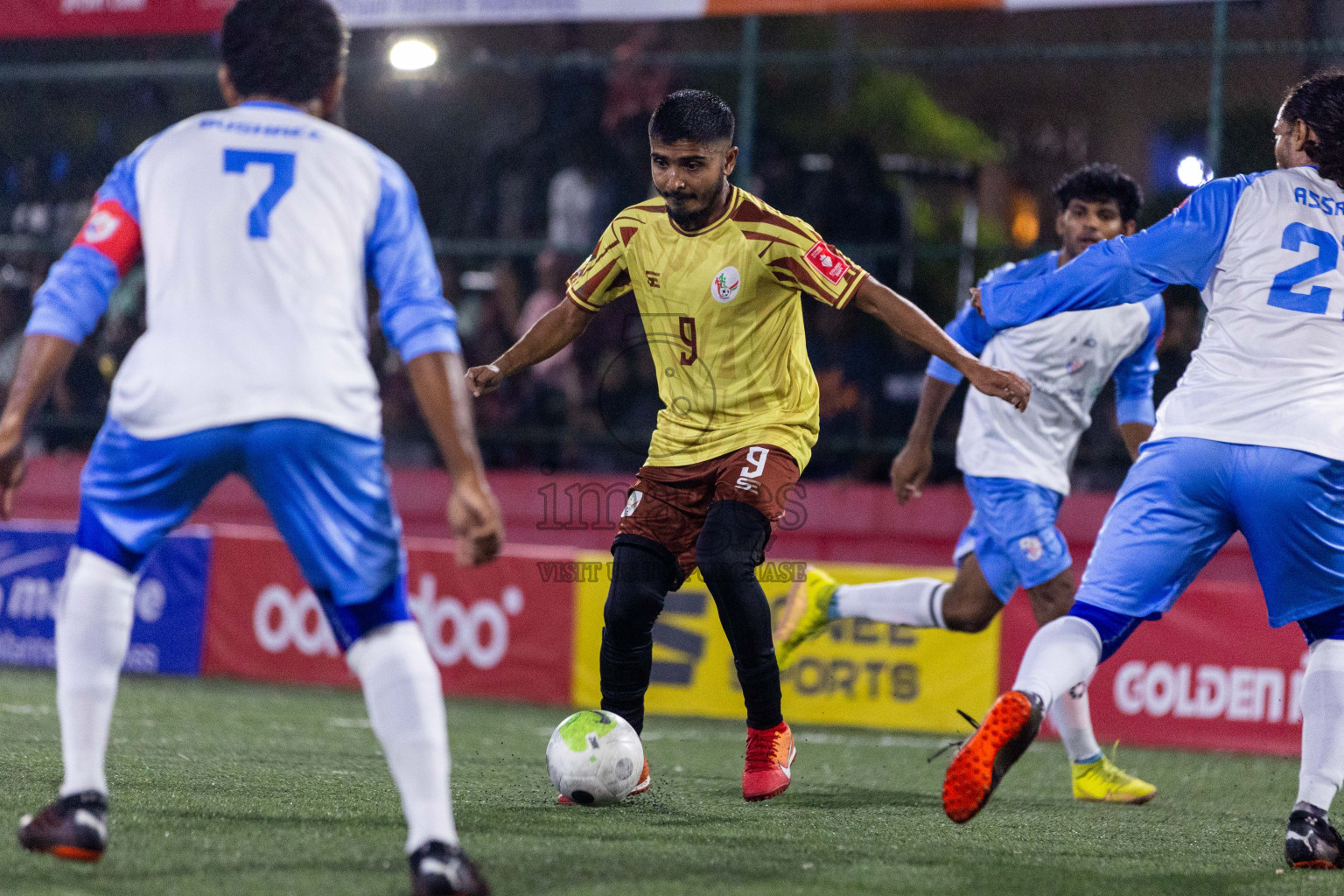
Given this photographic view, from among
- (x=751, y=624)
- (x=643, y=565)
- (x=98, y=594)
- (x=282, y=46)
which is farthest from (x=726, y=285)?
(x=98, y=594)

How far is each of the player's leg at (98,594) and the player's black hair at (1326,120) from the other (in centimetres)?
309

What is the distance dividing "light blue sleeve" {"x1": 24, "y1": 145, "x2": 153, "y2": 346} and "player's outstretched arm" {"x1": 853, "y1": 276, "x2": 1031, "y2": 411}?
7.34ft

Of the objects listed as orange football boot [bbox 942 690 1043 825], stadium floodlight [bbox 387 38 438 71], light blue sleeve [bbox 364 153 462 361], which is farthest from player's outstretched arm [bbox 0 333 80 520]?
stadium floodlight [bbox 387 38 438 71]

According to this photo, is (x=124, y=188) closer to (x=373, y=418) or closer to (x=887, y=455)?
(x=373, y=418)

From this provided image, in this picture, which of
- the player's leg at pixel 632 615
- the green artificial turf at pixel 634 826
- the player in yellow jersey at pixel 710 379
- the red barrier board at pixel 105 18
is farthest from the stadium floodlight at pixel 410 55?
the player's leg at pixel 632 615

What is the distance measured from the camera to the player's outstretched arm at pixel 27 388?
138 inches

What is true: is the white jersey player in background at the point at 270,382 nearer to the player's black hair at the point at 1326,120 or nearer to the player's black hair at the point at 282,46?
the player's black hair at the point at 282,46

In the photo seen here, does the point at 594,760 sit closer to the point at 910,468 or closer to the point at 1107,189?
the point at 910,468

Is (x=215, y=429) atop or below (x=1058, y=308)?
below

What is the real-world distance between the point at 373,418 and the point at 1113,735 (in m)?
6.63

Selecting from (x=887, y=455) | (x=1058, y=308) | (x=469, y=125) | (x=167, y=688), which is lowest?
(x=167, y=688)

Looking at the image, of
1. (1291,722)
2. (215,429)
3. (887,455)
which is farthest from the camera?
(887,455)

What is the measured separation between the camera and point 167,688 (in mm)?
9711

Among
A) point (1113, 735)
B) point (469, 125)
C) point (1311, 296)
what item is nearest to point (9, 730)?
point (1311, 296)
